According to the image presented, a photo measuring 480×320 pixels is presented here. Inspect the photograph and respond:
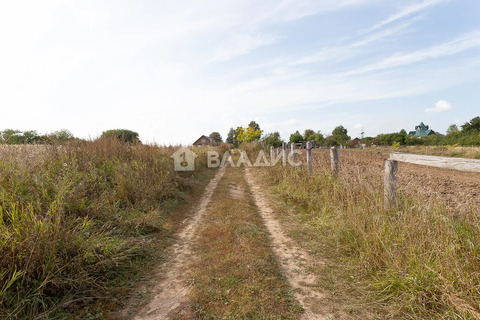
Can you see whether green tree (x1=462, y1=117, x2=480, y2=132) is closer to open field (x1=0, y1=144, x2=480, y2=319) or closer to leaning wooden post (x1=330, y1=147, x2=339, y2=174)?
leaning wooden post (x1=330, y1=147, x2=339, y2=174)

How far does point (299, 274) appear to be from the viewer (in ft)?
9.87

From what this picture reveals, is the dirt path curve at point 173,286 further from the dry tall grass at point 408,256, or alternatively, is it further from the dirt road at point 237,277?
the dry tall grass at point 408,256

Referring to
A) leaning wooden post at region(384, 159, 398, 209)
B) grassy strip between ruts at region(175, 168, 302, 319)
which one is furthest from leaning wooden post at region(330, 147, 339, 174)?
grassy strip between ruts at region(175, 168, 302, 319)

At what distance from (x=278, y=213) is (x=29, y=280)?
4.62m

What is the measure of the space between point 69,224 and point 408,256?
172 inches

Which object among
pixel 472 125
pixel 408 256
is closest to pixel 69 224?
pixel 408 256

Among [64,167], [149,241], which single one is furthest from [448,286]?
[64,167]

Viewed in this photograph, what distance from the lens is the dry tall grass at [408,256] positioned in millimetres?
2084

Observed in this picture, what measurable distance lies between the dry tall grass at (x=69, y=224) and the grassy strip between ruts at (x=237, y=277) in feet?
3.45

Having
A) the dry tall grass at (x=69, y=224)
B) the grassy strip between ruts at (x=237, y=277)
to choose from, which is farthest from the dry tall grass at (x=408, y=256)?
the dry tall grass at (x=69, y=224)

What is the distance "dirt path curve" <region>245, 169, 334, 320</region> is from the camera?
2.35 m

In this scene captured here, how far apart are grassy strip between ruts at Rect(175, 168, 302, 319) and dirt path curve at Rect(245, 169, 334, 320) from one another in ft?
0.38

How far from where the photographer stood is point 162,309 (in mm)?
2357

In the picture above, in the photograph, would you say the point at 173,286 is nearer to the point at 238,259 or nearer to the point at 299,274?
the point at 238,259
